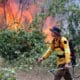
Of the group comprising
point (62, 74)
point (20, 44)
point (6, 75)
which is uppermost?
point (6, 75)

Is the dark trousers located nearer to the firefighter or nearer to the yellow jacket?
the firefighter

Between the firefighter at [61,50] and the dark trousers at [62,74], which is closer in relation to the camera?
the firefighter at [61,50]

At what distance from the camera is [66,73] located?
9383mm

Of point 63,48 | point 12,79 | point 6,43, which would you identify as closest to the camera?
point 12,79

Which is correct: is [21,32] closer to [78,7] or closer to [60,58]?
[78,7]

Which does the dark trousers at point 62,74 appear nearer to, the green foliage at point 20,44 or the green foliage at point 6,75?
the green foliage at point 6,75

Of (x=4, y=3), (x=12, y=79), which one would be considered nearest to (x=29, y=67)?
(x=12, y=79)

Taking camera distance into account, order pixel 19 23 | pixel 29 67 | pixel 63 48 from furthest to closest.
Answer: pixel 19 23 → pixel 29 67 → pixel 63 48

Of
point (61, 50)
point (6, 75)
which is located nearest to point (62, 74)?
point (61, 50)

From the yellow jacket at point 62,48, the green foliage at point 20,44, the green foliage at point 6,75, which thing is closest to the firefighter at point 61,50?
the yellow jacket at point 62,48

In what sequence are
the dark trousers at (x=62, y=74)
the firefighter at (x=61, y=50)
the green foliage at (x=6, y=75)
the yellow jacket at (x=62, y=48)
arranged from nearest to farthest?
the green foliage at (x=6, y=75) → the firefighter at (x=61, y=50) → the yellow jacket at (x=62, y=48) → the dark trousers at (x=62, y=74)

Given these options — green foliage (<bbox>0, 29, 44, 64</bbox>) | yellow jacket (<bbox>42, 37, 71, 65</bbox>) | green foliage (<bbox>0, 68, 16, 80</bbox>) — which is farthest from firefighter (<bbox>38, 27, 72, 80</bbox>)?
green foliage (<bbox>0, 29, 44, 64</bbox>)

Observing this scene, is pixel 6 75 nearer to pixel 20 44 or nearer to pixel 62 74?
pixel 62 74

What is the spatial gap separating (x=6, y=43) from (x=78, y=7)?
4.27 m
